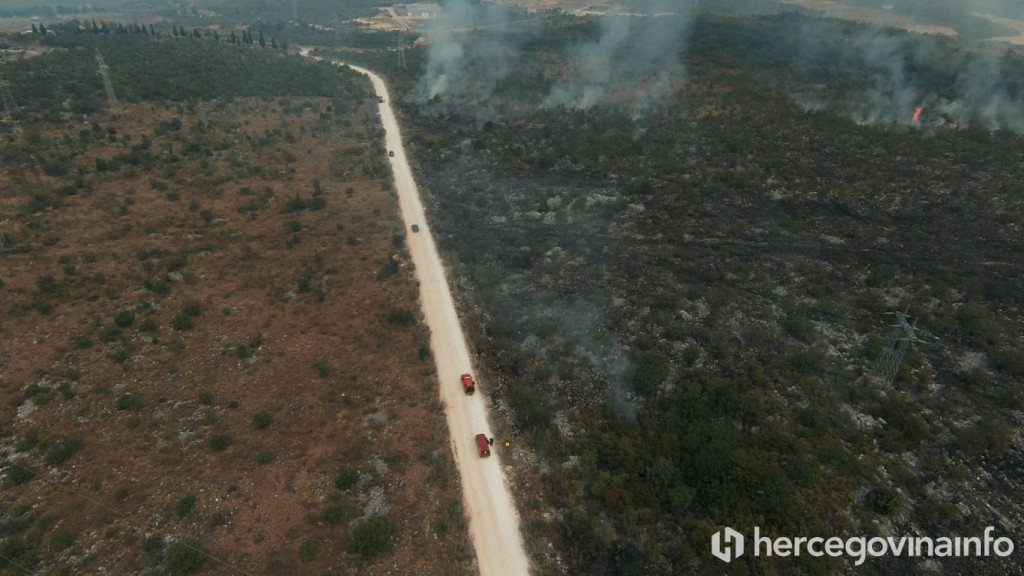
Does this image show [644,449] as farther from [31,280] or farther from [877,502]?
[31,280]

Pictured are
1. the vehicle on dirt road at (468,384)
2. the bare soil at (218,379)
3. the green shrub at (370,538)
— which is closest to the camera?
the green shrub at (370,538)

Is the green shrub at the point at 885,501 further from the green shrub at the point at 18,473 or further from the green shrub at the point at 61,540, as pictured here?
the green shrub at the point at 18,473

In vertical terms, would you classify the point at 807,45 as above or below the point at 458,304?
above

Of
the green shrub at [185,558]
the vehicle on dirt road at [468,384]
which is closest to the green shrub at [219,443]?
the green shrub at [185,558]

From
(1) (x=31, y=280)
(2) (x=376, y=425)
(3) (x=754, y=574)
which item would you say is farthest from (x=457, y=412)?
(1) (x=31, y=280)

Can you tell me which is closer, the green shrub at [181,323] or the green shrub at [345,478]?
the green shrub at [345,478]

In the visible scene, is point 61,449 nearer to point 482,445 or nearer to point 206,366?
point 206,366

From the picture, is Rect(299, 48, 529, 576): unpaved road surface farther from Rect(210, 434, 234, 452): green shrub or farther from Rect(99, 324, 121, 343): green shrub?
Rect(99, 324, 121, 343): green shrub
